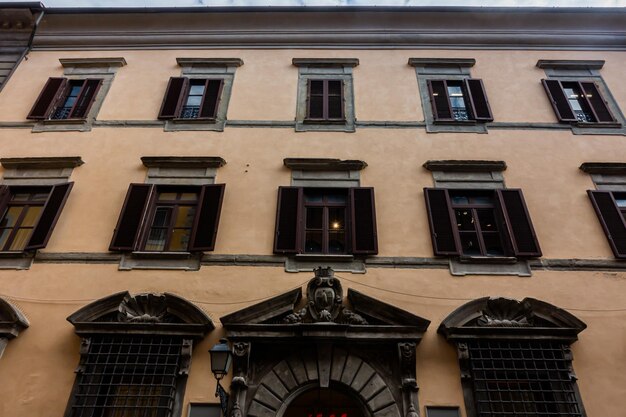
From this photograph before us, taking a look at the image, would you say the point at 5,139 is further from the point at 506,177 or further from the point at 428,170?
the point at 506,177

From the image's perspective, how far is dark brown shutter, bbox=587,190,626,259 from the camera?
7.70 meters

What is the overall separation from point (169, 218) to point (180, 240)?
0.59 metres

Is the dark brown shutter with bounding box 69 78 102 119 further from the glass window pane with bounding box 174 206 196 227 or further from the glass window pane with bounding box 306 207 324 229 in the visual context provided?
the glass window pane with bounding box 306 207 324 229

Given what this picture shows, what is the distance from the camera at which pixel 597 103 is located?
32.8 ft

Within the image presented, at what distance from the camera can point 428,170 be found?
8805 millimetres

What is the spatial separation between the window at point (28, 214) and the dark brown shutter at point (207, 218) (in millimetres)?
2639

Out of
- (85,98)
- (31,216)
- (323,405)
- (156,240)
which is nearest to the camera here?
(323,405)

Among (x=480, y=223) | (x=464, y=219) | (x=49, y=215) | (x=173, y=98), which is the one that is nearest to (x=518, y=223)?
(x=480, y=223)

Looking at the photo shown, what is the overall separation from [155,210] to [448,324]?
18.8ft

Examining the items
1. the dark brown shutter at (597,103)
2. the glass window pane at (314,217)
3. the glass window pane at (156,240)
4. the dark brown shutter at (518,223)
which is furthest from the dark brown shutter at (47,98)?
the dark brown shutter at (597,103)

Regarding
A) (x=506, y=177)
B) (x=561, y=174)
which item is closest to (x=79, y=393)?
(x=506, y=177)

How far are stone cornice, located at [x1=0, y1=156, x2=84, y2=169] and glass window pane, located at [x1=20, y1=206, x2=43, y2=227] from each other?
0.94 m

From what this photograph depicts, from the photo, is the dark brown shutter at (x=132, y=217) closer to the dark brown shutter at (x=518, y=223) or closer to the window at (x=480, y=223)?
the window at (x=480, y=223)

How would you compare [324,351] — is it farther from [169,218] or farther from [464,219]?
[169,218]
